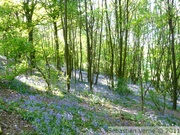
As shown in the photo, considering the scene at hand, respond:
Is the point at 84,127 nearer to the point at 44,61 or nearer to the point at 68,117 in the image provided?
the point at 68,117

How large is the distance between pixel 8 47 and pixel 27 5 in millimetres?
10704

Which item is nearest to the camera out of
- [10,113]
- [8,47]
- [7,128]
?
[7,128]

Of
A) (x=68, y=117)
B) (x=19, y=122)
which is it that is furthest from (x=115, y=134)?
(x=19, y=122)

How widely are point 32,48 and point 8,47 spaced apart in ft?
4.99

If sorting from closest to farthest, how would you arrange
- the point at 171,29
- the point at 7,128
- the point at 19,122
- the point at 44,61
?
the point at 7,128 < the point at 19,122 < the point at 44,61 < the point at 171,29

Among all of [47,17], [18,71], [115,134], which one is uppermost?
[47,17]

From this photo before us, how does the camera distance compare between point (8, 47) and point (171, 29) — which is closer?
point (8, 47)

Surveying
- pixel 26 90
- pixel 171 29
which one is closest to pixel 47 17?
pixel 26 90

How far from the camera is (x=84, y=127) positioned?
26.4ft

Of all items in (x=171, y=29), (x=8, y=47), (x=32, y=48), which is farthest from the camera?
(x=171, y=29)

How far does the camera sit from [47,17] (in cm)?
2141

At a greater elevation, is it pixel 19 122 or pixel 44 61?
pixel 44 61

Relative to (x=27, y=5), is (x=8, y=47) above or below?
below

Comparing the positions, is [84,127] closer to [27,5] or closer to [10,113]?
[10,113]
